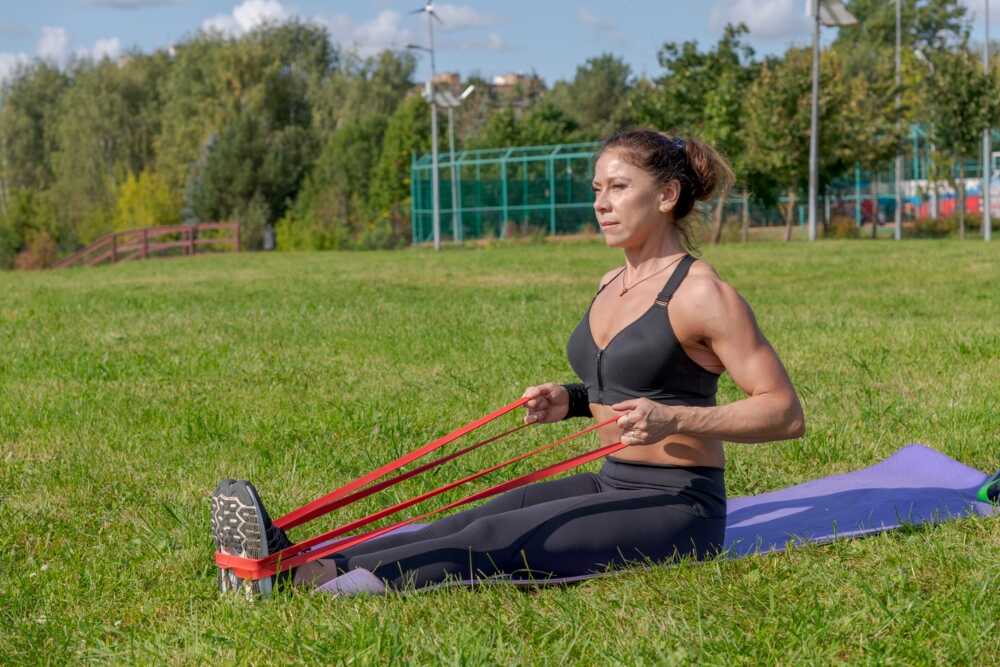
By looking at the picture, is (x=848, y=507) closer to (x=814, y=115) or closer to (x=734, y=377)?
(x=734, y=377)

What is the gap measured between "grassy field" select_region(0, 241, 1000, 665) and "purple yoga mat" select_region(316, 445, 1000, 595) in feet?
0.33

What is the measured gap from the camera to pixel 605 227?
13.7 ft

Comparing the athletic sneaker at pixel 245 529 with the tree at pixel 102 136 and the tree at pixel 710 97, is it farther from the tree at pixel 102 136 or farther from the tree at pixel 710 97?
the tree at pixel 102 136

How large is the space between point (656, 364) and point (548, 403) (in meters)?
0.52

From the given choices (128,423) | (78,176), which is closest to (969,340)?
(128,423)

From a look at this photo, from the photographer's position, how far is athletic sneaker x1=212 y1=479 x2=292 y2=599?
3.72 meters

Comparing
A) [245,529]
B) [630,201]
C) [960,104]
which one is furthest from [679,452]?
[960,104]

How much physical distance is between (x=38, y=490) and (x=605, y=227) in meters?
2.80

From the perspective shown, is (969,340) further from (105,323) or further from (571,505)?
(105,323)

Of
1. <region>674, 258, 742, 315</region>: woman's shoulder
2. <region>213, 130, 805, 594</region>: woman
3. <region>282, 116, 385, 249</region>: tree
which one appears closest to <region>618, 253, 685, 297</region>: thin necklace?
<region>213, 130, 805, 594</region>: woman

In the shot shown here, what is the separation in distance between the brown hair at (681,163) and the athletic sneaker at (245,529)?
5.07ft

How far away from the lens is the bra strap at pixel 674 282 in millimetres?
3990

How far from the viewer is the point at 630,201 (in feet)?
13.5

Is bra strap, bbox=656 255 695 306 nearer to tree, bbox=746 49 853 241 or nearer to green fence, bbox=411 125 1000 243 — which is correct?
tree, bbox=746 49 853 241
